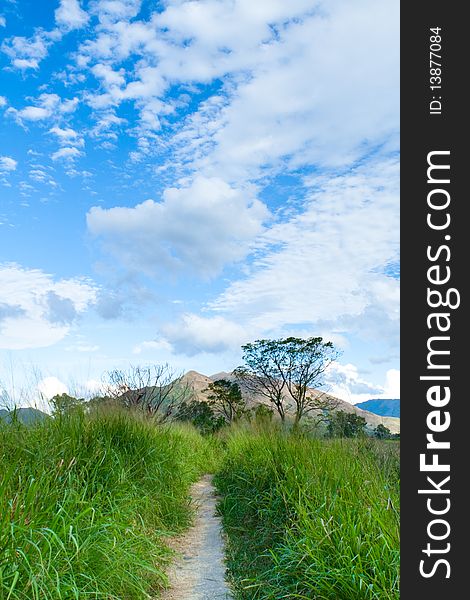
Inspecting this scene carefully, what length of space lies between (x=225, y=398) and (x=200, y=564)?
2285 centimetres

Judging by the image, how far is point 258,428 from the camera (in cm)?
838

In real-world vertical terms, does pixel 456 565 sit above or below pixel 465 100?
below

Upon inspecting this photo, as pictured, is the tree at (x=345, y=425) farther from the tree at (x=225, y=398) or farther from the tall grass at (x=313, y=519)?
Answer: the tree at (x=225, y=398)

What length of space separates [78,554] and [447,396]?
8.27ft

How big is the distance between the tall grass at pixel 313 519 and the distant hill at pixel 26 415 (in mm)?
2429

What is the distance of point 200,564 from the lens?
518cm

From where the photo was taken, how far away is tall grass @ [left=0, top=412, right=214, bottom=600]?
3.14 meters

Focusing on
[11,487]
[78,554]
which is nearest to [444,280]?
[78,554]

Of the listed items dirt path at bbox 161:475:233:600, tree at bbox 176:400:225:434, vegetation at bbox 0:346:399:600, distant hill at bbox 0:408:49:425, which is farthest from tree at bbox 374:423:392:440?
tree at bbox 176:400:225:434

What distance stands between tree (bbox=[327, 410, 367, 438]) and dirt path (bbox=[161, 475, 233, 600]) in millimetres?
1784

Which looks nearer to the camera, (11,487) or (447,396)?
(447,396)

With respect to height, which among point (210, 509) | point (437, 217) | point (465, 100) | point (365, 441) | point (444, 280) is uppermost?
point (465, 100)

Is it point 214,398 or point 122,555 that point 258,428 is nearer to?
point 122,555

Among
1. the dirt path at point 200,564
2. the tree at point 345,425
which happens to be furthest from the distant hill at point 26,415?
the tree at point 345,425
